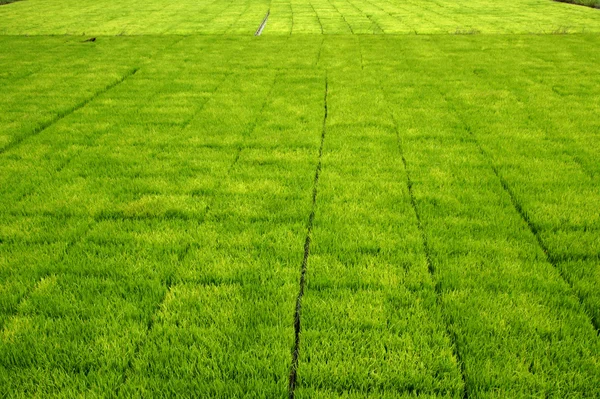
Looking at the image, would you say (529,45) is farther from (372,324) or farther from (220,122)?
(372,324)

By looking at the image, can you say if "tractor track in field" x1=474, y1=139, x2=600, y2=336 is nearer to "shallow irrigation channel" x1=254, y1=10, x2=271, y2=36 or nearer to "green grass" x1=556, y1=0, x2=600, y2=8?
"shallow irrigation channel" x1=254, y1=10, x2=271, y2=36

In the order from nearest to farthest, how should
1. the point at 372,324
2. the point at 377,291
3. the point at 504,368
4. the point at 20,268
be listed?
1. the point at 504,368
2. the point at 372,324
3. the point at 377,291
4. the point at 20,268

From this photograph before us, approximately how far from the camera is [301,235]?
512 centimetres

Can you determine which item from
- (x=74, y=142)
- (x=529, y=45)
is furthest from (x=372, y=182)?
(x=529, y=45)

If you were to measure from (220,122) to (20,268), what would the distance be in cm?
497

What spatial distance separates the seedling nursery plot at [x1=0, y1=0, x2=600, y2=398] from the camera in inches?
135

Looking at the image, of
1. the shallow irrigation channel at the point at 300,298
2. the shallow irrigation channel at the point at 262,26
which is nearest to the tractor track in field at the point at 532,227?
the shallow irrigation channel at the point at 300,298

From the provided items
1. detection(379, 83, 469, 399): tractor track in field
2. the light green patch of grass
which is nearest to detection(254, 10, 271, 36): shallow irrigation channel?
the light green patch of grass

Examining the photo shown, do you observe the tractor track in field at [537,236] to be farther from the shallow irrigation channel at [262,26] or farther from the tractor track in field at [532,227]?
the shallow irrigation channel at [262,26]

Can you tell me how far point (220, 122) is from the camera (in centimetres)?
877

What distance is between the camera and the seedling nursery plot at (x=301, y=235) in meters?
3.43

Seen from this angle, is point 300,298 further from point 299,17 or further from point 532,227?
point 299,17

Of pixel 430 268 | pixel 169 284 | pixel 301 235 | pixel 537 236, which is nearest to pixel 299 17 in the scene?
pixel 301 235

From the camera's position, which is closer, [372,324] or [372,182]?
[372,324]
